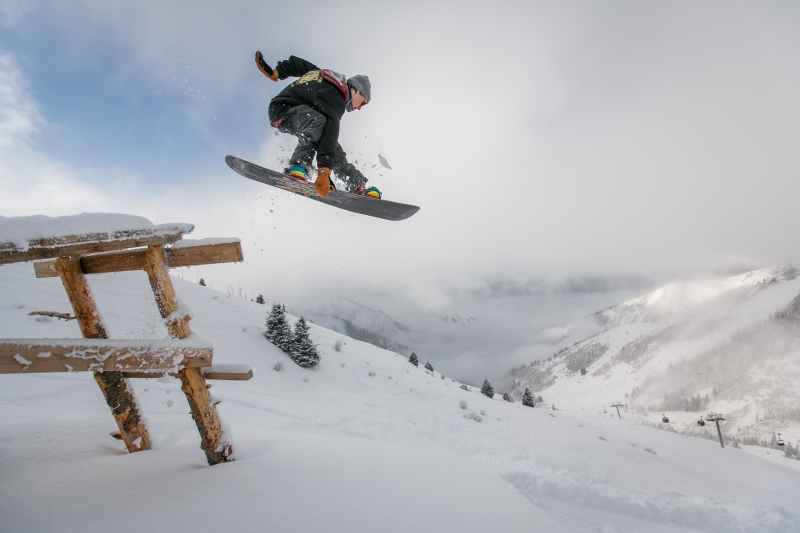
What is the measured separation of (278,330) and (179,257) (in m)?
16.5

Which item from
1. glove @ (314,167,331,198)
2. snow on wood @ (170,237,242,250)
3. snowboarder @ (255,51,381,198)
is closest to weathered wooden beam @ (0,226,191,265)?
snow on wood @ (170,237,242,250)

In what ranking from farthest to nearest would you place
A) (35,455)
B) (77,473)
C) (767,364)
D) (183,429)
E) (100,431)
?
(767,364) < (183,429) < (100,431) < (35,455) < (77,473)

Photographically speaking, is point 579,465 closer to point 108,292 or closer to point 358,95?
point 358,95

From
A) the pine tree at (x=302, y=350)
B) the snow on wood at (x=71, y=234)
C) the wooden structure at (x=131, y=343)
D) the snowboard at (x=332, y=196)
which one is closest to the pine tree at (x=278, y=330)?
the pine tree at (x=302, y=350)

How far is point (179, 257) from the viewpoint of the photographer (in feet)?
10.6

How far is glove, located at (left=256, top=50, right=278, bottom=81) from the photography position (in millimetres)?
4715

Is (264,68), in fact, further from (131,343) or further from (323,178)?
(131,343)

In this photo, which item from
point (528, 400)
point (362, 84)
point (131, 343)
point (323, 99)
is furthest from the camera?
point (528, 400)

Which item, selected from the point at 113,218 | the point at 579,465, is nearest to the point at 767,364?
the point at 579,465

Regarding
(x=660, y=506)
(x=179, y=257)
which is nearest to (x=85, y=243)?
(x=179, y=257)

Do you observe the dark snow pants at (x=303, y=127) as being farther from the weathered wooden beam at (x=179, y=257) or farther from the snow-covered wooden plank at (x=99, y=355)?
the snow-covered wooden plank at (x=99, y=355)

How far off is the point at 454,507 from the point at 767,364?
231 m

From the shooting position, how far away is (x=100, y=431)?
4.16 m

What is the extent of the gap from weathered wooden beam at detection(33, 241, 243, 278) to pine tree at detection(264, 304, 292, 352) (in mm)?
15430
